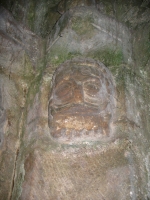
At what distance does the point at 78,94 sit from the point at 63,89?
0.14m

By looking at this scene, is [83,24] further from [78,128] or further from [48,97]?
[78,128]

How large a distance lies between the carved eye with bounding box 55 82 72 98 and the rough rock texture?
0.63 ft

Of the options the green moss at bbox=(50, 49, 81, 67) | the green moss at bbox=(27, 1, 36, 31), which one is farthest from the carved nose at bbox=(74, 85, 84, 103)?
the green moss at bbox=(27, 1, 36, 31)

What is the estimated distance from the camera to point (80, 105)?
5.46 feet

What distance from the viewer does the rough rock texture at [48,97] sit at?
59.5 inches

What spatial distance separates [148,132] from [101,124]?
447 mm

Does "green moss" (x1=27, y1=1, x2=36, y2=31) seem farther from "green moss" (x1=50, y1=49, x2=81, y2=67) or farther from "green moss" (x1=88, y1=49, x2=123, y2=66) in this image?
"green moss" (x1=88, y1=49, x2=123, y2=66)

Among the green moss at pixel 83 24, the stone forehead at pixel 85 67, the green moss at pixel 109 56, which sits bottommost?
the stone forehead at pixel 85 67

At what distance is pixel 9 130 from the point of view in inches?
73.5

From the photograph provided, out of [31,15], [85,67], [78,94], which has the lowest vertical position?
[78,94]

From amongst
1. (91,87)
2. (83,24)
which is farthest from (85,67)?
(83,24)

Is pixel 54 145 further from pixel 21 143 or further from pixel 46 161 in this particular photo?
pixel 21 143

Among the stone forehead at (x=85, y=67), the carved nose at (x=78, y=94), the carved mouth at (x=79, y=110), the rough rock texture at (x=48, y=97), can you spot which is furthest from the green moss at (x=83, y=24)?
the carved mouth at (x=79, y=110)

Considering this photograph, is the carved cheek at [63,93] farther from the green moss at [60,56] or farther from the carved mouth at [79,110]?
the green moss at [60,56]
